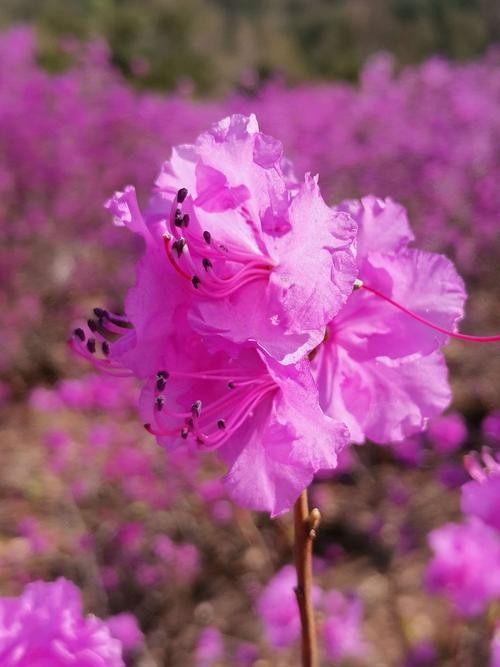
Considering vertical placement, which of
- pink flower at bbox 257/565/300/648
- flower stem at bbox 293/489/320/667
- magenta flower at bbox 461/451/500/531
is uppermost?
magenta flower at bbox 461/451/500/531

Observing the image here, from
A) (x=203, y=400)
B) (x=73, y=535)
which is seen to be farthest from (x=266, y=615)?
(x=203, y=400)

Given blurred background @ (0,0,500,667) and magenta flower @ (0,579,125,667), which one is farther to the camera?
blurred background @ (0,0,500,667)

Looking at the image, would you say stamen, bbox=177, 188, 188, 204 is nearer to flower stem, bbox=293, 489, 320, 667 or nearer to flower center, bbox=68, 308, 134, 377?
flower center, bbox=68, 308, 134, 377

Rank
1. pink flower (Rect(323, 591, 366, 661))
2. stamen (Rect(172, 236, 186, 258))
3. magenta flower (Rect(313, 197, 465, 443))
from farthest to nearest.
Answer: pink flower (Rect(323, 591, 366, 661))
magenta flower (Rect(313, 197, 465, 443))
stamen (Rect(172, 236, 186, 258))

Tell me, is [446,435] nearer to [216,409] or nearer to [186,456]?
[186,456]

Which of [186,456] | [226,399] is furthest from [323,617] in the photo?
[226,399]

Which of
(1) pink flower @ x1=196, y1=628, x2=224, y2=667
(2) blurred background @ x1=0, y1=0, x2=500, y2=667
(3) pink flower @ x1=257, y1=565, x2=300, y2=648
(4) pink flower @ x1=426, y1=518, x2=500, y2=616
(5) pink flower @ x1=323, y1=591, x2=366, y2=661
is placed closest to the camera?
(4) pink flower @ x1=426, y1=518, x2=500, y2=616

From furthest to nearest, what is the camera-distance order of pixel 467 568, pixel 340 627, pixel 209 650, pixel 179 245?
pixel 209 650, pixel 340 627, pixel 467 568, pixel 179 245

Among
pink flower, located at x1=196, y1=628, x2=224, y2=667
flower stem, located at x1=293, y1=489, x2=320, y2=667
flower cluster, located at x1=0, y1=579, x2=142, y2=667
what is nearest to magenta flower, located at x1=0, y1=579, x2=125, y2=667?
flower cluster, located at x1=0, y1=579, x2=142, y2=667

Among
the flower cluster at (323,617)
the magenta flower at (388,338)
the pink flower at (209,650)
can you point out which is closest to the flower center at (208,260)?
the magenta flower at (388,338)
